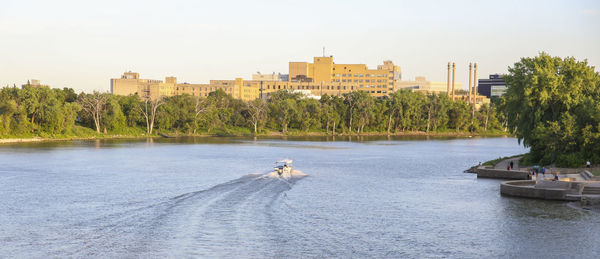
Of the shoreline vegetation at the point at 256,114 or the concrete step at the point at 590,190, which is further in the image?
the shoreline vegetation at the point at 256,114

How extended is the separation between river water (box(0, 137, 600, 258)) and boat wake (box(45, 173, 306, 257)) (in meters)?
0.08

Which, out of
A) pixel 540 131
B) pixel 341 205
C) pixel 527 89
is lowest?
pixel 341 205

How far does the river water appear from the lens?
39.6 meters

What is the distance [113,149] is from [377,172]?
→ 5985 cm

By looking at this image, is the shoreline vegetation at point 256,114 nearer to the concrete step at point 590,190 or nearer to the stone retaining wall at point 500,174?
the stone retaining wall at point 500,174

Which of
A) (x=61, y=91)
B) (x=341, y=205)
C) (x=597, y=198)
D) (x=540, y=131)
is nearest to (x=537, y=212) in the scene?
(x=597, y=198)

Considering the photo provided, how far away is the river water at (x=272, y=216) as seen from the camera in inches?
1560

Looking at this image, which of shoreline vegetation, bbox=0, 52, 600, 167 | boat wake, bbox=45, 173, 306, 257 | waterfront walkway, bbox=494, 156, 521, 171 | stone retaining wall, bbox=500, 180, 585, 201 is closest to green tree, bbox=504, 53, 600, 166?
shoreline vegetation, bbox=0, 52, 600, 167

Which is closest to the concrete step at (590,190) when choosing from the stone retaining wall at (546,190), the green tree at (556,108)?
the stone retaining wall at (546,190)

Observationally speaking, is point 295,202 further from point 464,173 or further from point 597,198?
point 464,173

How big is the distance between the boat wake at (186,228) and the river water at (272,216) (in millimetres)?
78

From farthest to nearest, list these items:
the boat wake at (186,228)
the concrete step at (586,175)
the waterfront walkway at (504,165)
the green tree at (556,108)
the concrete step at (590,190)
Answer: the waterfront walkway at (504,165), the green tree at (556,108), the concrete step at (586,175), the concrete step at (590,190), the boat wake at (186,228)

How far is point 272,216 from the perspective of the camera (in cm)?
4959

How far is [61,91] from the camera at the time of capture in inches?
6693
